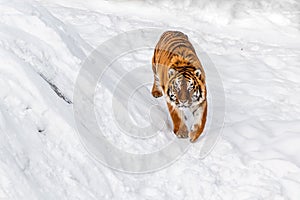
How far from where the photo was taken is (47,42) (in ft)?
18.6

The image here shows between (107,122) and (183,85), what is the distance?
948 millimetres

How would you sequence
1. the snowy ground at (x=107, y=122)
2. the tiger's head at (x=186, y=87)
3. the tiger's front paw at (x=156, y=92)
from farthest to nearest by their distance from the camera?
1. the tiger's front paw at (x=156, y=92)
2. the tiger's head at (x=186, y=87)
3. the snowy ground at (x=107, y=122)

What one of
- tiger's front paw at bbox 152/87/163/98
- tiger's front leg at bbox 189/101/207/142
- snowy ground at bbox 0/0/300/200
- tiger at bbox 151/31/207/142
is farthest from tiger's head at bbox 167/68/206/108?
tiger's front paw at bbox 152/87/163/98

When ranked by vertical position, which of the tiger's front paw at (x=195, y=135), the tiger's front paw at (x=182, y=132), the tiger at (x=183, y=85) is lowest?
the tiger's front paw at (x=195, y=135)

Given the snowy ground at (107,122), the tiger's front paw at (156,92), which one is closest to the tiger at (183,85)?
the snowy ground at (107,122)

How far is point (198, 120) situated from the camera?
5520 millimetres

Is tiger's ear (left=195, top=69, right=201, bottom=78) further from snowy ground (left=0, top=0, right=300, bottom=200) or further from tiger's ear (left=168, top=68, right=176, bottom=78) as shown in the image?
snowy ground (left=0, top=0, right=300, bottom=200)

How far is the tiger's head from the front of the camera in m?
5.26

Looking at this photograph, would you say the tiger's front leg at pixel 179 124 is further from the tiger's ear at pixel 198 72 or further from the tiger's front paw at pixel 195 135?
the tiger's ear at pixel 198 72

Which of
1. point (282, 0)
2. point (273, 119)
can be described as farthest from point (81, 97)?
point (282, 0)

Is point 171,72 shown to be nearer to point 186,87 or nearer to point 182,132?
point 186,87

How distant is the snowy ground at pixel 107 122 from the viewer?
4.09m

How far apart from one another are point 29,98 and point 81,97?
0.82 meters

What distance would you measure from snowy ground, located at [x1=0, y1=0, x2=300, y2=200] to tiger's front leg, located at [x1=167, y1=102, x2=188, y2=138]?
10.3 inches
